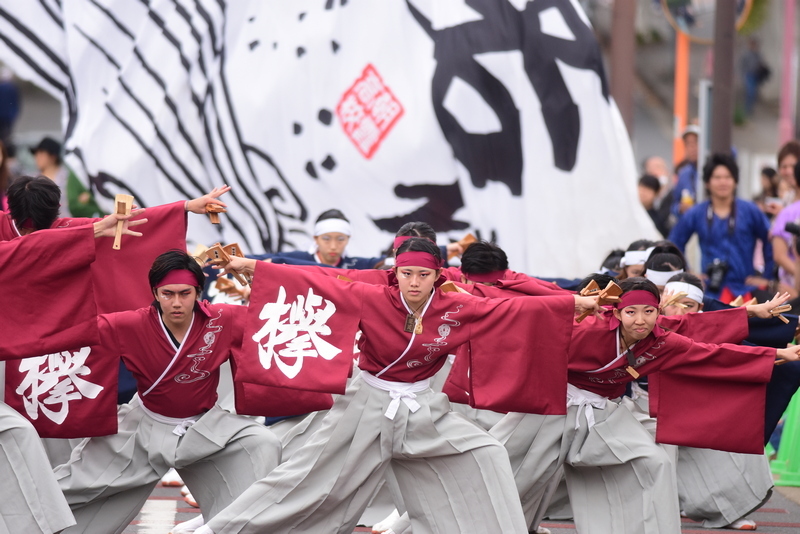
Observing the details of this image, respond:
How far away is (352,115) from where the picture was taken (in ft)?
28.8

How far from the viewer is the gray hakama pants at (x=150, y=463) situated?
501cm

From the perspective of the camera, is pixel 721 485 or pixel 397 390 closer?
pixel 397 390

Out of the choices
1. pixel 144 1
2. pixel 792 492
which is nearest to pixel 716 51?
pixel 792 492

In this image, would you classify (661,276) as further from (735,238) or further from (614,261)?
(735,238)

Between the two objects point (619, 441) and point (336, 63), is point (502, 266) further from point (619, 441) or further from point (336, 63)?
point (336, 63)

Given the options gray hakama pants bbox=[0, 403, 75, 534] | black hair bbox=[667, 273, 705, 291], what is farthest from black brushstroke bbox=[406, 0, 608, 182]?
gray hakama pants bbox=[0, 403, 75, 534]

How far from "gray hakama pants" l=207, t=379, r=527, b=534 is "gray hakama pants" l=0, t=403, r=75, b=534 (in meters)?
0.64

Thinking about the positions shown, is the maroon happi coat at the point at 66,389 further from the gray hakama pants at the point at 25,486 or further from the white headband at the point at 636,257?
the white headband at the point at 636,257

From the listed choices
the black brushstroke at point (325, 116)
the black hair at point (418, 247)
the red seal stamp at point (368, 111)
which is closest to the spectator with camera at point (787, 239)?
the red seal stamp at point (368, 111)

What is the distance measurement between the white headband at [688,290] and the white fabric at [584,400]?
0.91 meters

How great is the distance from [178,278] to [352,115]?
4.03 metres

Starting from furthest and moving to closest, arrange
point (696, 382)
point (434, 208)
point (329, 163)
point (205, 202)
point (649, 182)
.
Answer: point (649, 182) → point (329, 163) → point (434, 208) → point (696, 382) → point (205, 202)

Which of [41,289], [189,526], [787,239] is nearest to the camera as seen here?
[41,289]

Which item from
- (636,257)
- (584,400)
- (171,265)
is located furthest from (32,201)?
(636,257)
